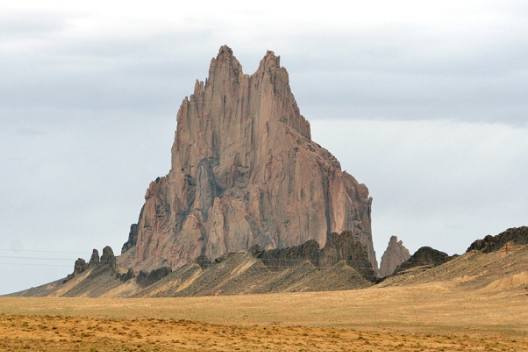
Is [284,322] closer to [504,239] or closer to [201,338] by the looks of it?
[201,338]

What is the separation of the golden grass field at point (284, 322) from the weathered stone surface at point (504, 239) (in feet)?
46.2

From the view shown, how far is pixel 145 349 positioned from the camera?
91750 millimetres

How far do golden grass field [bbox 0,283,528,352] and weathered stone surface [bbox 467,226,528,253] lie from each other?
1407cm

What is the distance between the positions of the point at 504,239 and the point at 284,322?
183ft

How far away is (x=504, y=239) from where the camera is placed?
17388 cm

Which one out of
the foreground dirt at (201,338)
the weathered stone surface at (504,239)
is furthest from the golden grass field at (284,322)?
the weathered stone surface at (504,239)

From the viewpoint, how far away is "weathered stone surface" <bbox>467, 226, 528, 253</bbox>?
Answer: 566 feet

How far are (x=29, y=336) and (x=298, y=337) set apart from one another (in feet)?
61.6

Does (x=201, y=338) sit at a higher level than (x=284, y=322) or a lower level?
lower

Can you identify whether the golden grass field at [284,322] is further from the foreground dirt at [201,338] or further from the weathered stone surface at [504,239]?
the weathered stone surface at [504,239]

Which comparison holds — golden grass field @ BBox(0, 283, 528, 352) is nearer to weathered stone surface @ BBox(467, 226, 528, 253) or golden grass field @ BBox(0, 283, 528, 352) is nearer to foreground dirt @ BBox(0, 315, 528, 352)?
foreground dirt @ BBox(0, 315, 528, 352)

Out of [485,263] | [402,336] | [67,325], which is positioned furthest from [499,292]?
[67,325]

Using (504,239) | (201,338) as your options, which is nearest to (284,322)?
(201,338)

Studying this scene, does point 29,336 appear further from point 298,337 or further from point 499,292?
point 499,292
